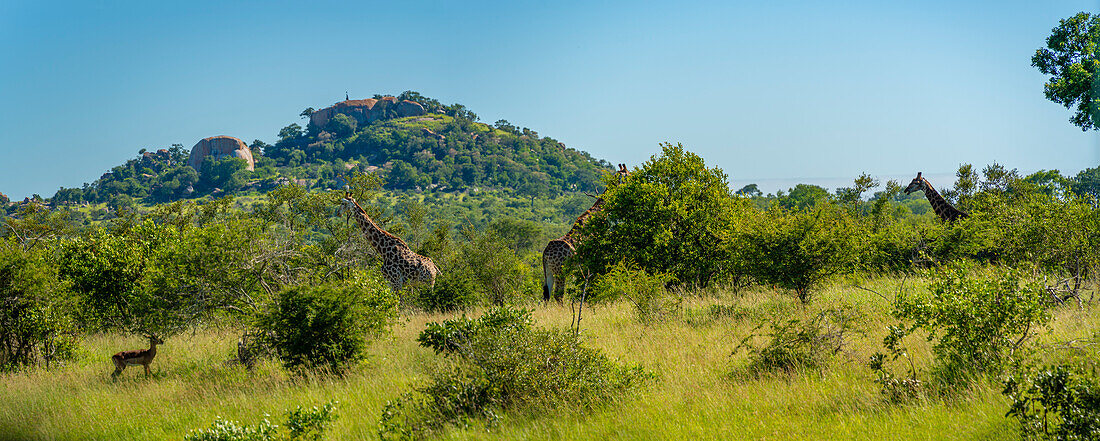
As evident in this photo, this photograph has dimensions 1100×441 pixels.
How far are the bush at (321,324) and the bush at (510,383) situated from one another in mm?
1960

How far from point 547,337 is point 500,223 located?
57966 mm

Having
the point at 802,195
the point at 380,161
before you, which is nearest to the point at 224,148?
the point at 380,161

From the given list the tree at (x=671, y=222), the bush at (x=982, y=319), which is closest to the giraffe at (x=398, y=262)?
the tree at (x=671, y=222)

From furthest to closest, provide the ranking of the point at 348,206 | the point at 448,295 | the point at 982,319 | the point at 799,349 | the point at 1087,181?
the point at 1087,181
the point at 348,206
the point at 448,295
the point at 799,349
the point at 982,319

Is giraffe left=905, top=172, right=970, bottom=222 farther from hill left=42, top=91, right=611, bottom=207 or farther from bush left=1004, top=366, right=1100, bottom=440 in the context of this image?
hill left=42, top=91, right=611, bottom=207

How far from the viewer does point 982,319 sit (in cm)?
659

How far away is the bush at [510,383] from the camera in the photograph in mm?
7121

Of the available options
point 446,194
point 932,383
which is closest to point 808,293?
point 932,383

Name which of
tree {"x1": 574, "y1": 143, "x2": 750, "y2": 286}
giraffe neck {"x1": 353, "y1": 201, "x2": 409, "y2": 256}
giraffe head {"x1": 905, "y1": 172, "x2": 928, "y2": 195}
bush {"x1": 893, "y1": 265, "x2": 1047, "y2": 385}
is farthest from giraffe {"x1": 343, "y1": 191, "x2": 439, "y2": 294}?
giraffe head {"x1": 905, "y1": 172, "x2": 928, "y2": 195}

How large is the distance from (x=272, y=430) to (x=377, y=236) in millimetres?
12834

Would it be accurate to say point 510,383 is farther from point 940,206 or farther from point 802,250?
point 940,206

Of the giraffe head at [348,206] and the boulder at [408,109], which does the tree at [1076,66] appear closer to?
the giraffe head at [348,206]

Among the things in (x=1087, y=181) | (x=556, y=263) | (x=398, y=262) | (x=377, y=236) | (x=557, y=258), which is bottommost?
(x=1087, y=181)

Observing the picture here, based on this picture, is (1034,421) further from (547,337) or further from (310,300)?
(310,300)
